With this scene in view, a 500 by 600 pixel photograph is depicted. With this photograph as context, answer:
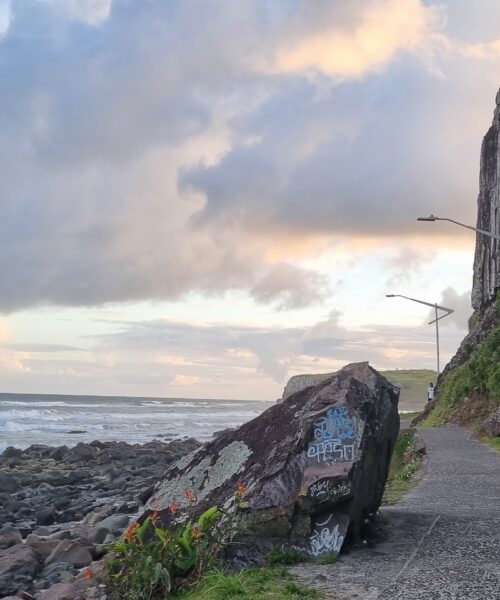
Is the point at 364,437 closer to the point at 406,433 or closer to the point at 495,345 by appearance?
the point at 406,433

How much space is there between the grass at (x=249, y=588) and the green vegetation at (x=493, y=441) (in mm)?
12214

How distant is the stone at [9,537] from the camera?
40.4 feet

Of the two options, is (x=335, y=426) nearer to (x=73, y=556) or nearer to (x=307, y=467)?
(x=307, y=467)

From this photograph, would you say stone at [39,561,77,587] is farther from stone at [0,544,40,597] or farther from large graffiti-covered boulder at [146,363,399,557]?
large graffiti-covered boulder at [146,363,399,557]

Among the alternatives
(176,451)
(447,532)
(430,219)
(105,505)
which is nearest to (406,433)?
(430,219)

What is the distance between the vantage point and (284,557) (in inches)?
261

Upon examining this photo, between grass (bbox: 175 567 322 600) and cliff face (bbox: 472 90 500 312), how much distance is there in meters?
26.4

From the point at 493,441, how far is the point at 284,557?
13.0 metres

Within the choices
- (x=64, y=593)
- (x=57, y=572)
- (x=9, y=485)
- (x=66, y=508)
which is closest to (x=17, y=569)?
(x=57, y=572)

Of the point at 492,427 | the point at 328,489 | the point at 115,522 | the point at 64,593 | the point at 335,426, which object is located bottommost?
the point at 115,522

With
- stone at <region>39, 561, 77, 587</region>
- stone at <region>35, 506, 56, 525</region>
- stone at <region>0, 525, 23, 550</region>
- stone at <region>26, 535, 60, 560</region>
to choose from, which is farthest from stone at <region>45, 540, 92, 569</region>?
stone at <region>35, 506, 56, 525</region>

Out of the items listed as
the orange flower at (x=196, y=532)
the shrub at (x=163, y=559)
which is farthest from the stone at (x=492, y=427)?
the orange flower at (x=196, y=532)

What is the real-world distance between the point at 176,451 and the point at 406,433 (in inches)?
601

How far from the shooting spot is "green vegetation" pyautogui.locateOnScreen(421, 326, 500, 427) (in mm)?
22938
